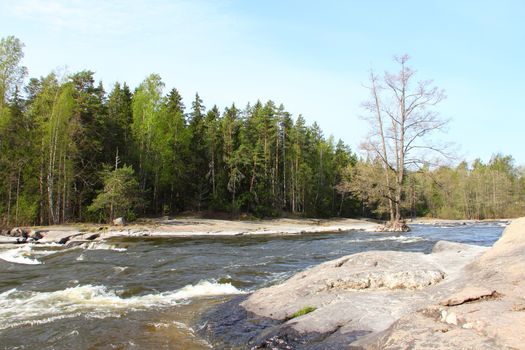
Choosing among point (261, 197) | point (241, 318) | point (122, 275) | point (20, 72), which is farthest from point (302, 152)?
point (241, 318)

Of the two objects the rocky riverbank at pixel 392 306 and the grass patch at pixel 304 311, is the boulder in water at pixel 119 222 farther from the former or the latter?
the grass patch at pixel 304 311

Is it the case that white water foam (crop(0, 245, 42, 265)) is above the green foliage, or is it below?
below

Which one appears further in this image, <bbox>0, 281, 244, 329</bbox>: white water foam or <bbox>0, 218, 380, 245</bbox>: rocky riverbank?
<bbox>0, 218, 380, 245</bbox>: rocky riverbank

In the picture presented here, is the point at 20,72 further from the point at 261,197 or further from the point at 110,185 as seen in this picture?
the point at 261,197

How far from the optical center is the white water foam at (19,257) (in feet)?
56.4

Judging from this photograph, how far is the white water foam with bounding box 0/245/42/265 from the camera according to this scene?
17.2m

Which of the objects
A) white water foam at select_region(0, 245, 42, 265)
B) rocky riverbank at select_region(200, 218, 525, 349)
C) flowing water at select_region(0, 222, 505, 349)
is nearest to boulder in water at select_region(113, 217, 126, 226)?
flowing water at select_region(0, 222, 505, 349)

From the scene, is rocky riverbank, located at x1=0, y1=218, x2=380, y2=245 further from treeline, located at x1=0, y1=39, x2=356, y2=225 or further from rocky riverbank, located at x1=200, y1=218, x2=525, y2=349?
rocky riverbank, located at x1=200, y1=218, x2=525, y2=349

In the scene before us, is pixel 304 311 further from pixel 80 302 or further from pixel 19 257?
pixel 19 257

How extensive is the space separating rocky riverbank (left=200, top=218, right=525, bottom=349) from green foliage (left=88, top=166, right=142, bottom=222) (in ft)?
90.5

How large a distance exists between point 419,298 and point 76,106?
36.3 m

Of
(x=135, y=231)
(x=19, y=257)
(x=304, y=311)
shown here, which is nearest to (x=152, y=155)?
(x=135, y=231)

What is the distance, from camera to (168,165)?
1820 inches

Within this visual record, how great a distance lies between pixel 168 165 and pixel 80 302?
36701 mm
